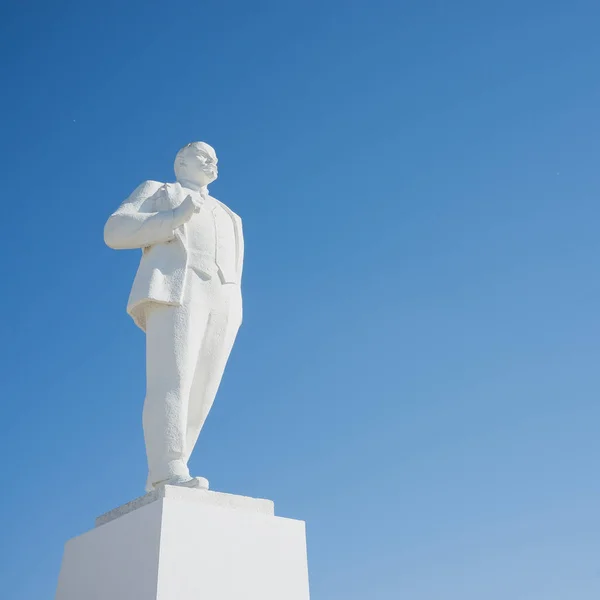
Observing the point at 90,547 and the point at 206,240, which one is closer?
the point at 90,547

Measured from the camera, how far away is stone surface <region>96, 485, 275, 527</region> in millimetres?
Answer: 5086

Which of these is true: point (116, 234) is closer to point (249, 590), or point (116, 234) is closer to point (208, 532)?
point (208, 532)

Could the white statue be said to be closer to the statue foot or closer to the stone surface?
the statue foot

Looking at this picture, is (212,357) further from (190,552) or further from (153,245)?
(190,552)

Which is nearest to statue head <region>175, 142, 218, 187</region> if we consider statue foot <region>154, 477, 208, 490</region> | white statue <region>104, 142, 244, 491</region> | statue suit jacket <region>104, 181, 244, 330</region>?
white statue <region>104, 142, 244, 491</region>

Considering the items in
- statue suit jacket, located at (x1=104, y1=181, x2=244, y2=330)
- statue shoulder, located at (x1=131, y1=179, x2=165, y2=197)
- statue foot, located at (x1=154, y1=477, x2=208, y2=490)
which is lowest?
statue foot, located at (x1=154, y1=477, x2=208, y2=490)

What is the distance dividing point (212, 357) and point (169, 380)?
1.84 ft

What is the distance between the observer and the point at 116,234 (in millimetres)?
6121

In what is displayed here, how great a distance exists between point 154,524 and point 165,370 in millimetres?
1289

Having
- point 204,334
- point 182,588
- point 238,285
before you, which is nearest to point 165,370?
point 204,334

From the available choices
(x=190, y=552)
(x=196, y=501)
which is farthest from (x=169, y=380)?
(x=190, y=552)

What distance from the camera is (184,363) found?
5754 mm

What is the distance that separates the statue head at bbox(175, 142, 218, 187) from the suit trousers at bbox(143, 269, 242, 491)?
105 centimetres

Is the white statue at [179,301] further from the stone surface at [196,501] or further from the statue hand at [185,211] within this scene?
the stone surface at [196,501]
